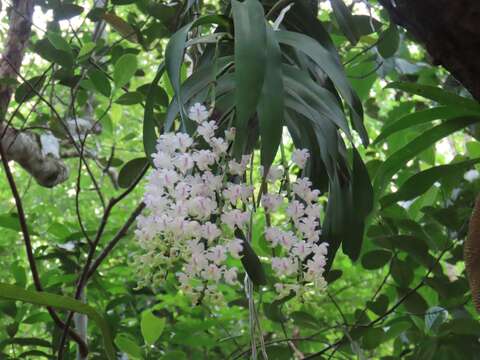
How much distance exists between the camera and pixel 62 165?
6.05 ft

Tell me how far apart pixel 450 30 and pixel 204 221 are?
296mm

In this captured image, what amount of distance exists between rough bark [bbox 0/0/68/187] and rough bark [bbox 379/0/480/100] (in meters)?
1.30

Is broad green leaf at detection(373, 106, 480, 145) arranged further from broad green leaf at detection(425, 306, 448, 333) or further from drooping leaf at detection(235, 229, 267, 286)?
broad green leaf at detection(425, 306, 448, 333)

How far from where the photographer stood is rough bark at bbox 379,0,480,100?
47 cm

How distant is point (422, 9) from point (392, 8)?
0.06 metres

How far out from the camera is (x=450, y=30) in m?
0.49

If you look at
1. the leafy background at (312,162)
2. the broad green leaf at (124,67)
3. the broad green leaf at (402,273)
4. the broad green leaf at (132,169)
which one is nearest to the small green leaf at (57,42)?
the leafy background at (312,162)

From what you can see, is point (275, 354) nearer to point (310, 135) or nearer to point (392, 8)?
point (310, 135)

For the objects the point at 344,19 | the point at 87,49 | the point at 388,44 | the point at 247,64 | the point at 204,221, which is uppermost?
the point at 87,49

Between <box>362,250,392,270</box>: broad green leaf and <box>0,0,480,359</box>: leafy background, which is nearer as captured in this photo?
<box>0,0,480,359</box>: leafy background

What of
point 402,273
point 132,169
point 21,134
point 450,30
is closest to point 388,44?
point 402,273

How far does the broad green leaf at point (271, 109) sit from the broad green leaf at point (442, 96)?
0.28 meters

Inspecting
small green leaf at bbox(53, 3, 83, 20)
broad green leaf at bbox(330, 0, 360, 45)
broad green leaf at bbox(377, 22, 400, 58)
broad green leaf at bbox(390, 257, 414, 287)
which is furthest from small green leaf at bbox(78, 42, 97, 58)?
broad green leaf at bbox(390, 257, 414, 287)

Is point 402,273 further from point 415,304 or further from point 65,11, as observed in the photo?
point 65,11
